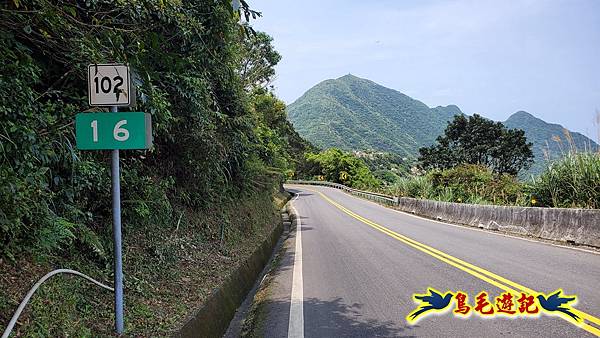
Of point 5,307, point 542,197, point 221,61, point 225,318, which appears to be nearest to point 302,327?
point 225,318

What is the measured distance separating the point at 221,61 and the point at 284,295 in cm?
496

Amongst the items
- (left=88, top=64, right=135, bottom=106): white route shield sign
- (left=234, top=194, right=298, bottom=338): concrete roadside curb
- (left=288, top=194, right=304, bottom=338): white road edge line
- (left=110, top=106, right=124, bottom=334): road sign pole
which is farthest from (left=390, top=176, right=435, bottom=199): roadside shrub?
(left=88, top=64, right=135, bottom=106): white route shield sign

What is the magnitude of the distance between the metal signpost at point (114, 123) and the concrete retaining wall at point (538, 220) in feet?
31.1

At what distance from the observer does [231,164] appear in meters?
11.9

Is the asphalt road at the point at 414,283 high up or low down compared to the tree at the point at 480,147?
down

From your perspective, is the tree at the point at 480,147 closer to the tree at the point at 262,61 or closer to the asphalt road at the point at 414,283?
the tree at the point at 262,61

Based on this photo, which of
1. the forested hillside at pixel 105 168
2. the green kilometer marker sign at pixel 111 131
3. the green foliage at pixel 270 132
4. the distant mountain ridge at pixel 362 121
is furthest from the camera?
the distant mountain ridge at pixel 362 121

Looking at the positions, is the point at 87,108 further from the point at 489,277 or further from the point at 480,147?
the point at 480,147

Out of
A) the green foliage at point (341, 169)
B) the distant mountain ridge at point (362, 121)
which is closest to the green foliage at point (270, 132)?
the green foliage at point (341, 169)

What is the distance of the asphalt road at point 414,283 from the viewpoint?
4.66 metres

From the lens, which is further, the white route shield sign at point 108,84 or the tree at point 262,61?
the tree at point 262,61

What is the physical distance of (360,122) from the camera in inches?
6299

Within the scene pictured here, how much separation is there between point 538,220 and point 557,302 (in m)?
6.78

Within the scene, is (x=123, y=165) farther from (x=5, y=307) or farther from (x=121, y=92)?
(x=5, y=307)
